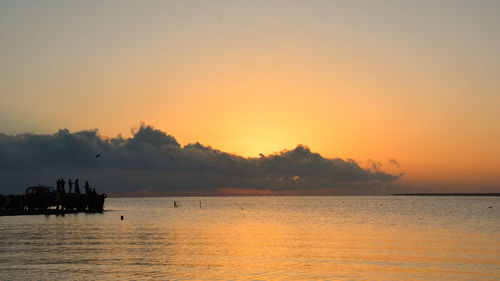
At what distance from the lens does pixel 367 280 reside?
29.9 meters

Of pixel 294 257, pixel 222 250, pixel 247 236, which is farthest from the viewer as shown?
pixel 247 236

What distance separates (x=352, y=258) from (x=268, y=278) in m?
10.3

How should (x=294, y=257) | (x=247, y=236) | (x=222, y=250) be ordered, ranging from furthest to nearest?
(x=247, y=236)
(x=222, y=250)
(x=294, y=257)

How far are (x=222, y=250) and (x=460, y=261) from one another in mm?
18791

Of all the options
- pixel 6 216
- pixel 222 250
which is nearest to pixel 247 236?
pixel 222 250

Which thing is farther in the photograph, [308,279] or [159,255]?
[159,255]

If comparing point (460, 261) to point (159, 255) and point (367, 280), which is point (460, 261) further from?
point (159, 255)

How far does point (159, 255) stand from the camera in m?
39.9

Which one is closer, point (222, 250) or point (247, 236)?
point (222, 250)

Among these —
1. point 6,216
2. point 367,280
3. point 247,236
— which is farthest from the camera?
point 6,216

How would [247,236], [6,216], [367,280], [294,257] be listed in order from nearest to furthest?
[367,280], [294,257], [247,236], [6,216]

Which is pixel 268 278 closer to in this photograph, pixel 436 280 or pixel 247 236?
pixel 436 280

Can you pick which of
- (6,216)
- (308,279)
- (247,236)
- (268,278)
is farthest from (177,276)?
(6,216)

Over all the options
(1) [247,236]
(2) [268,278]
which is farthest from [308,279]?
(1) [247,236]
